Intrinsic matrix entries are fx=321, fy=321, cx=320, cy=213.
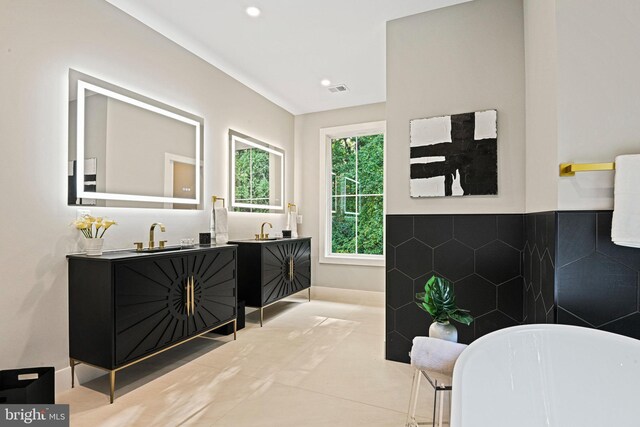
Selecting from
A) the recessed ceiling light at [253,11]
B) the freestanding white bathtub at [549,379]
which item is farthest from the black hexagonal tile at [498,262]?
the recessed ceiling light at [253,11]

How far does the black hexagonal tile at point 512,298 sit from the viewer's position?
220cm

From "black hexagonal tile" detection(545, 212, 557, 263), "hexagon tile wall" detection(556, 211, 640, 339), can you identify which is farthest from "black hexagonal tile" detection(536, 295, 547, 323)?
"black hexagonal tile" detection(545, 212, 557, 263)

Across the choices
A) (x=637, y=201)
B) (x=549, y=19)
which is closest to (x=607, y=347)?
(x=637, y=201)

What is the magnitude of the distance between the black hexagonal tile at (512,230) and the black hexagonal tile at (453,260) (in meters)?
0.24

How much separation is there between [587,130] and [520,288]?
46.2 inches

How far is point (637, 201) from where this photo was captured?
1.30m

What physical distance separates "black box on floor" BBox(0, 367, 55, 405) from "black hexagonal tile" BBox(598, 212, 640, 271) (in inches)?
110

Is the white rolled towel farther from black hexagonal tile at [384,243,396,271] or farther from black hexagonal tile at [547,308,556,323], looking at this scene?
black hexagonal tile at [384,243,396,271]

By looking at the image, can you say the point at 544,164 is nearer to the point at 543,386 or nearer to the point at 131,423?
the point at 543,386

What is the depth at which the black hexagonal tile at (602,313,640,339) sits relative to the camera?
142 cm

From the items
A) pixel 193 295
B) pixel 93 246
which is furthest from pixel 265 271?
pixel 93 246

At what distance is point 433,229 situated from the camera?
95.6 inches

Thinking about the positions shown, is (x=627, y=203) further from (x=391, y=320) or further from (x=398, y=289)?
(x=391, y=320)

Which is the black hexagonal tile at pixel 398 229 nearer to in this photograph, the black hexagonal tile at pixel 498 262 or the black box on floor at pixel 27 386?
the black hexagonal tile at pixel 498 262
